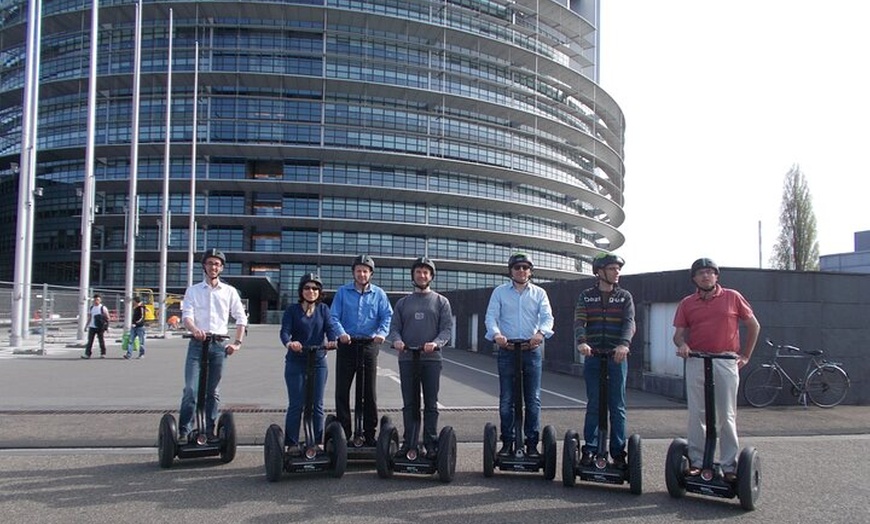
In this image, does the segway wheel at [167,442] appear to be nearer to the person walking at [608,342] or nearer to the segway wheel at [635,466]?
the person walking at [608,342]

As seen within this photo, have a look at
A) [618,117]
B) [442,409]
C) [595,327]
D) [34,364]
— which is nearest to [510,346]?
[595,327]

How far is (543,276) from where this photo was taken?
68.4 meters

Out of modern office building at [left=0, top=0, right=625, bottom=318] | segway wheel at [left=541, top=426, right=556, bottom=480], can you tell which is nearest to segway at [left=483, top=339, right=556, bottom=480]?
segway wheel at [left=541, top=426, right=556, bottom=480]

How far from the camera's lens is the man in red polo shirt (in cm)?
576

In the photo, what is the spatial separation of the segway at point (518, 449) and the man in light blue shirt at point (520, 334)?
0.15 ft

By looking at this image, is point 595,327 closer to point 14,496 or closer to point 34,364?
point 14,496

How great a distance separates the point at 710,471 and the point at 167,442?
16.6 ft

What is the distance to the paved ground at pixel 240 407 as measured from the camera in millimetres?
8312

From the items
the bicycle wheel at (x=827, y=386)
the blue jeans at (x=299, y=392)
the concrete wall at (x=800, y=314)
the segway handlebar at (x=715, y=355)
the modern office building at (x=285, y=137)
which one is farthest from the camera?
the modern office building at (x=285, y=137)

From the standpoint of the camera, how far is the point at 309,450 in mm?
6145

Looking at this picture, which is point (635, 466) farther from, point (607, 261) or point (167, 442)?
point (167, 442)

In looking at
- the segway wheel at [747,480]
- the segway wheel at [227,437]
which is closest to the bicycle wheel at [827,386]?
the segway wheel at [747,480]

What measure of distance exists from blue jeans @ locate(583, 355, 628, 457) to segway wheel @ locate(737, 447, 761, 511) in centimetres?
101

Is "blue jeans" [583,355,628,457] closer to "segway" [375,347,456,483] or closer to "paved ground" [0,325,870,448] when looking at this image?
"segway" [375,347,456,483]
